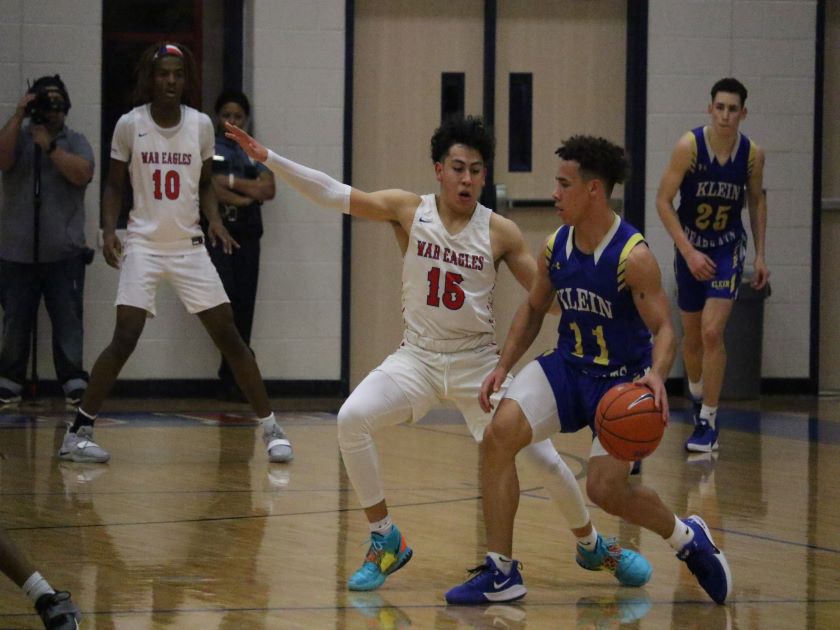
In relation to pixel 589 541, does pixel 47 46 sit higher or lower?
higher

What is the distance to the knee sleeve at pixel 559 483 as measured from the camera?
4.89 meters

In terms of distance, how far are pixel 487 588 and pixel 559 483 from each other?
50 cm

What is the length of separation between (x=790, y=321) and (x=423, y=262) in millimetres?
6371

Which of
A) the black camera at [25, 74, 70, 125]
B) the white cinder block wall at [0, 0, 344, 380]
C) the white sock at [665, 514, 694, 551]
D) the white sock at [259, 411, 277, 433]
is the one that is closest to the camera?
the white sock at [665, 514, 694, 551]

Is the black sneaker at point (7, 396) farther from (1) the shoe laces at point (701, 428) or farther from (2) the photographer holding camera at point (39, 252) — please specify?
(1) the shoe laces at point (701, 428)

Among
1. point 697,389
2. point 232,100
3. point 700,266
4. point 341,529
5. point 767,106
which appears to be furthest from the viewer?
point 767,106

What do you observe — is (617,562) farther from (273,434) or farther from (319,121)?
(319,121)

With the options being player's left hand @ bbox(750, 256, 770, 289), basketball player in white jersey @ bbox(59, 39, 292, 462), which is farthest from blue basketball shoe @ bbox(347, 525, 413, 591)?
player's left hand @ bbox(750, 256, 770, 289)

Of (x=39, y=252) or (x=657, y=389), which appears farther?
(x=39, y=252)

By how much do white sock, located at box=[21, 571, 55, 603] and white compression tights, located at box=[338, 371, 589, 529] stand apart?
1205mm

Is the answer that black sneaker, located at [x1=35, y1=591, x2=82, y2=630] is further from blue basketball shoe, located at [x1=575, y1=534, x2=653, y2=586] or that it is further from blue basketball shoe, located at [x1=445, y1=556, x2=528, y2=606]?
blue basketball shoe, located at [x1=575, y1=534, x2=653, y2=586]

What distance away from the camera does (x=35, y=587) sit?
394cm

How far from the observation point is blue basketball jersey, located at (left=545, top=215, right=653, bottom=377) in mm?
4738

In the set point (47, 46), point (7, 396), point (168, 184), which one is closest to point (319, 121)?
point (47, 46)
